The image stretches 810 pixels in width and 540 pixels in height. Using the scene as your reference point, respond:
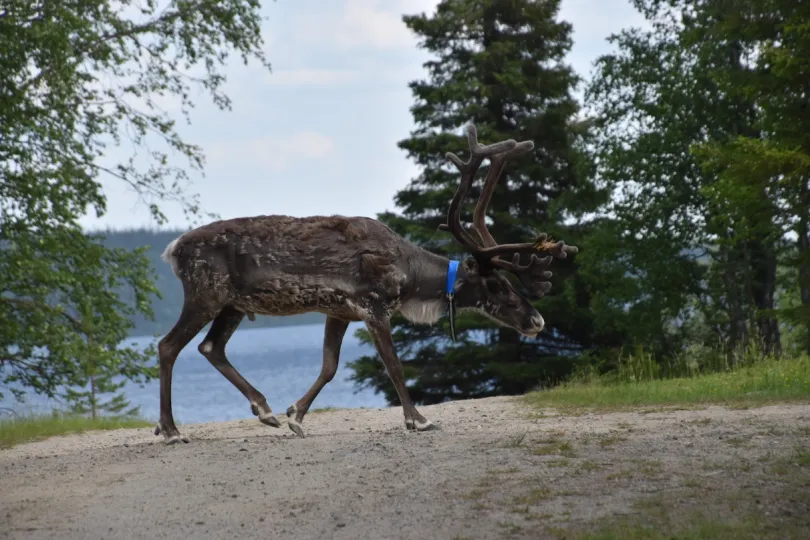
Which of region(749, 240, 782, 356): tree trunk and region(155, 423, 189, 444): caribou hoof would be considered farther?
region(749, 240, 782, 356): tree trunk

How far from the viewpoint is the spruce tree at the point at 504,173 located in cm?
2731

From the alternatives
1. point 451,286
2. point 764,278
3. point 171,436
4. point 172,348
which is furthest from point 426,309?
point 764,278

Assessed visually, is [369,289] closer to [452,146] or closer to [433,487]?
[433,487]

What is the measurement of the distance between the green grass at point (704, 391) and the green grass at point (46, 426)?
5390 millimetres

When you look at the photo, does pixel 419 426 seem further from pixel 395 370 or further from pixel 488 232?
pixel 488 232

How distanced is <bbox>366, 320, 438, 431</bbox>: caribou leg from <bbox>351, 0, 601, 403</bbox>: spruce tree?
1692cm

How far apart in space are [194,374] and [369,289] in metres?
120

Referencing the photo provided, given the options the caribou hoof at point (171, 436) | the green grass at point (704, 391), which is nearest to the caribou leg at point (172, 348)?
the caribou hoof at point (171, 436)

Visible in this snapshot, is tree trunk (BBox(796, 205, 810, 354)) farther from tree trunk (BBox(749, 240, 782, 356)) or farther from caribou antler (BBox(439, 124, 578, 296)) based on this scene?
caribou antler (BBox(439, 124, 578, 296))

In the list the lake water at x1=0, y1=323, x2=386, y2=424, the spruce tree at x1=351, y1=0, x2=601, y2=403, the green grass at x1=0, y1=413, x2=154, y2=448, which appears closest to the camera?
the green grass at x1=0, y1=413, x2=154, y2=448

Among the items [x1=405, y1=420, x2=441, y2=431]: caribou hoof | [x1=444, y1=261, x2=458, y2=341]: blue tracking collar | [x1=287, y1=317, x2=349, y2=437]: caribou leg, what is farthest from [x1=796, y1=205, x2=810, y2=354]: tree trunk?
[x1=287, y1=317, x2=349, y2=437]: caribou leg

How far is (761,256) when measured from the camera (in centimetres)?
2938

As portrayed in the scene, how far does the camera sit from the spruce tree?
27.3 m

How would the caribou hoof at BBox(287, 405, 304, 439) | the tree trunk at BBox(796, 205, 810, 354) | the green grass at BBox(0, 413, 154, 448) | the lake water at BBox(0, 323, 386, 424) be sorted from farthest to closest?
the lake water at BBox(0, 323, 386, 424) < the tree trunk at BBox(796, 205, 810, 354) < the green grass at BBox(0, 413, 154, 448) < the caribou hoof at BBox(287, 405, 304, 439)
